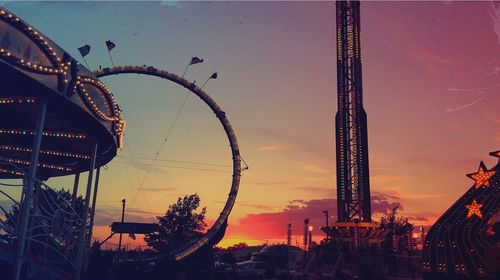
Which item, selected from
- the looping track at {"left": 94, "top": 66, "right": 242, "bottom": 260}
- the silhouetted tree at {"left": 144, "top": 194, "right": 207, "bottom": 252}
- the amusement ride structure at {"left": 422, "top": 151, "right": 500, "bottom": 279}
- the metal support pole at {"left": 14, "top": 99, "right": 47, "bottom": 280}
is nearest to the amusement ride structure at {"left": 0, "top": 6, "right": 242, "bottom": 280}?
the metal support pole at {"left": 14, "top": 99, "right": 47, "bottom": 280}

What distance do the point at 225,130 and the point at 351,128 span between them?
1736 centimetres

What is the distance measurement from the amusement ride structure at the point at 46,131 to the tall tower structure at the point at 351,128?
1237 inches

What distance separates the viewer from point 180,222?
56.9 metres

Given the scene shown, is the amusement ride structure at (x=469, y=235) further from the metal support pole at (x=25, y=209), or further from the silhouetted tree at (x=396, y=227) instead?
the silhouetted tree at (x=396, y=227)

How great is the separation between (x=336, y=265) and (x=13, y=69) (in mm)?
26788

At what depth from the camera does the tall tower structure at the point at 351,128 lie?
48.5 m

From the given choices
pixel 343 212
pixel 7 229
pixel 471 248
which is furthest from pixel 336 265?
pixel 7 229

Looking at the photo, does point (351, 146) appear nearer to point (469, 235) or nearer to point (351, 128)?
point (351, 128)

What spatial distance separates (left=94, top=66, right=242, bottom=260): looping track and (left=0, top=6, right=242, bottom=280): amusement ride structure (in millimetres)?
11822

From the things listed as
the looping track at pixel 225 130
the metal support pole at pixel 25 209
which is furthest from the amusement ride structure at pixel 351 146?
the metal support pole at pixel 25 209

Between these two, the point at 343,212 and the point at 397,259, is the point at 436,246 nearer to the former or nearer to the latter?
the point at 397,259

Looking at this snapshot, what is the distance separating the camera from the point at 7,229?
13.6 meters

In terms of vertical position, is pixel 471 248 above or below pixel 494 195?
below

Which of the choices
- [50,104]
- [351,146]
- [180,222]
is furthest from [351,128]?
[50,104]
